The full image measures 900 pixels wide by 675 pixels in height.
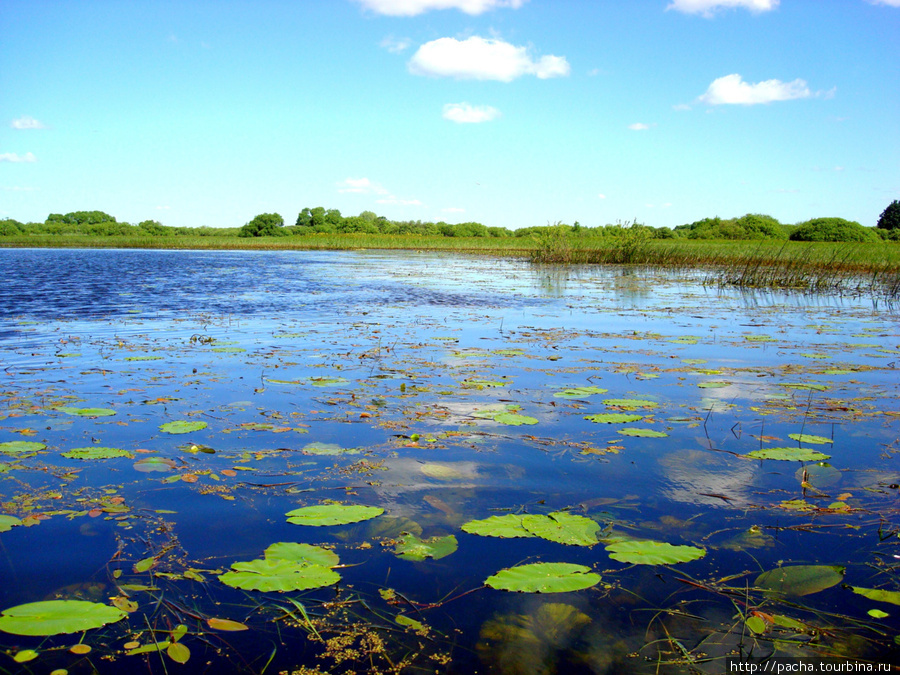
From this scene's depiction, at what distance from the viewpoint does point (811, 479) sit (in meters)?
3.35

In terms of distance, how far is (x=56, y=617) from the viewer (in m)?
1.94

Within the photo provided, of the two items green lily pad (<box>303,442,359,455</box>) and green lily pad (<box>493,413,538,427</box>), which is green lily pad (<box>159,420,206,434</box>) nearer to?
green lily pad (<box>303,442,359,455</box>)

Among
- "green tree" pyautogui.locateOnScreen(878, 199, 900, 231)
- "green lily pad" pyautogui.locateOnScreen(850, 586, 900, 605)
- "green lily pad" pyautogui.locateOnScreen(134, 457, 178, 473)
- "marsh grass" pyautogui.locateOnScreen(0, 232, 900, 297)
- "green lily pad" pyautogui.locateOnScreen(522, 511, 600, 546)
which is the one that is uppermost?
"green tree" pyautogui.locateOnScreen(878, 199, 900, 231)

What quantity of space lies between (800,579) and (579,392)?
284 centimetres

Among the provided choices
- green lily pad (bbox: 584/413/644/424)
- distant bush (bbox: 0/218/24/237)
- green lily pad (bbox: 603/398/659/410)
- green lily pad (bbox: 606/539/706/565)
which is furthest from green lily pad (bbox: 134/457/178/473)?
distant bush (bbox: 0/218/24/237)

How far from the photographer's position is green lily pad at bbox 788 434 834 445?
156 inches

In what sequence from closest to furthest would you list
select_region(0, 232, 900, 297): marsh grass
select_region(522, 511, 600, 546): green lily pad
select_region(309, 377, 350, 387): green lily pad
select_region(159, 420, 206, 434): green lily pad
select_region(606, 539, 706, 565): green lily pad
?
select_region(606, 539, 706, 565): green lily pad, select_region(522, 511, 600, 546): green lily pad, select_region(159, 420, 206, 434): green lily pad, select_region(309, 377, 350, 387): green lily pad, select_region(0, 232, 900, 297): marsh grass

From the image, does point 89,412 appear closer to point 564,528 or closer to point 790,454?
point 564,528

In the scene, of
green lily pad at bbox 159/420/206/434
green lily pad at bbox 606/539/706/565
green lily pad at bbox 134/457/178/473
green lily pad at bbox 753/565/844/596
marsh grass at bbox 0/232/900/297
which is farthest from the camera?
marsh grass at bbox 0/232/900/297

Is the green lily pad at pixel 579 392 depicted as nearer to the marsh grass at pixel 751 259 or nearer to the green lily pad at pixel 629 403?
the green lily pad at pixel 629 403

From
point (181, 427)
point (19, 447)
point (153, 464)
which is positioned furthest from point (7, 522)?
point (181, 427)

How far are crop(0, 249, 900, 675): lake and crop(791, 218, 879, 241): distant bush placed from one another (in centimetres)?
4098

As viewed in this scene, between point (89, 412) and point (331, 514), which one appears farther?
point (89, 412)

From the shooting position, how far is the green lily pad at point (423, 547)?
2.46 m
